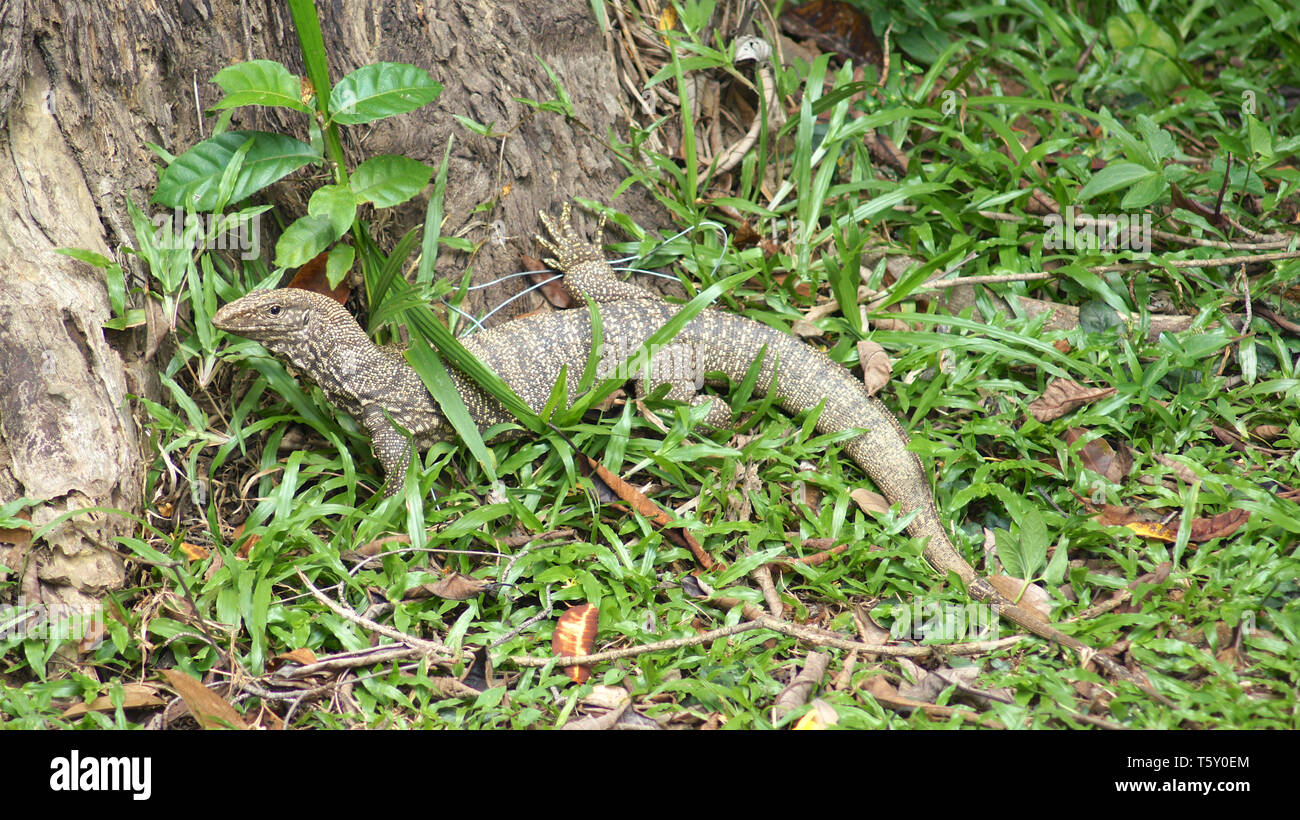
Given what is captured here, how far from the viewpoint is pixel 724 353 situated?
187 inches

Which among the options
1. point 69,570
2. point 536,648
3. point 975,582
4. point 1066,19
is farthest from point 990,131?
point 69,570

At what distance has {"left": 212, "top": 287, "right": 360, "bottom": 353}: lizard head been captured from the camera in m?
4.08

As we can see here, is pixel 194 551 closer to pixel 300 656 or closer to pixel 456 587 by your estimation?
pixel 300 656

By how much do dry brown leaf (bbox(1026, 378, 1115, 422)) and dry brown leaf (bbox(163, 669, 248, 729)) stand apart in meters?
3.79

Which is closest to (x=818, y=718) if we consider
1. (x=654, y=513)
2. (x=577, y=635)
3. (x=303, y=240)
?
(x=577, y=635)

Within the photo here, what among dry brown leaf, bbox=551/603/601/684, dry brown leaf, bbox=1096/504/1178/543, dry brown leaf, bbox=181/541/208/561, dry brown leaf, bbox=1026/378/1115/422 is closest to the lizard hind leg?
dry brown leaf, bbox=551/603/601/684

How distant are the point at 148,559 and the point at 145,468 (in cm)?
47

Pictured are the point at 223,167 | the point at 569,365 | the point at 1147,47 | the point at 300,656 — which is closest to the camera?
the point at 300,656

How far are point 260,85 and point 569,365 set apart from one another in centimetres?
187

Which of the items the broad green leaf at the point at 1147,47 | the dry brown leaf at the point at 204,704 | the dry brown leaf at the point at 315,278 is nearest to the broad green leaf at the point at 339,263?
the dry brown leaf at the point at 315,278

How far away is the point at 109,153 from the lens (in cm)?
405

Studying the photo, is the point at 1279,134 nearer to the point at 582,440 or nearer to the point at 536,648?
the point at 582,440

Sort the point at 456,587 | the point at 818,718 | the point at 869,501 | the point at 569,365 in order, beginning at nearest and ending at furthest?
the point at 818,718
the point at 456,587
the point at 869,501
the point at 569,365

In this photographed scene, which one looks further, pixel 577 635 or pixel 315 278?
pixel 315 278
